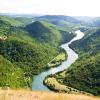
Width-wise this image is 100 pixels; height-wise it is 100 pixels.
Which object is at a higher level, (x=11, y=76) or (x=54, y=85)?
(x=11, y=76)

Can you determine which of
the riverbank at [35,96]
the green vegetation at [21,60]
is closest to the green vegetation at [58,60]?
the green vegetation at [21,60]

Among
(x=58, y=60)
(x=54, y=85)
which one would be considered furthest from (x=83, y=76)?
(x=58, y=60)

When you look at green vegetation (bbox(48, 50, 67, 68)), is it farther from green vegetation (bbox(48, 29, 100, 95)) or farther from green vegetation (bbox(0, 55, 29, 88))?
green vegetation (bbox(0, 55, 29, 88))

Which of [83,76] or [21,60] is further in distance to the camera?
[21,60]

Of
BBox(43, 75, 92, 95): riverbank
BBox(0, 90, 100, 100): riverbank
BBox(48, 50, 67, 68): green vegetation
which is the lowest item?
BBox(43, 75, 92, 95): riverbank

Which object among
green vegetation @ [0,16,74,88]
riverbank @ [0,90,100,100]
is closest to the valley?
green vegetation @ [0,16,74,88]

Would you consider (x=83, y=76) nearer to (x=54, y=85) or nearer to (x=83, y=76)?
(x=83, y=76)

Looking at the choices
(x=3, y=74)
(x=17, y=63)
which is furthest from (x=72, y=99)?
(x=17, y=63)

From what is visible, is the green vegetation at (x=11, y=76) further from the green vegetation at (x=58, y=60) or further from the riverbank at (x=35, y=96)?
the riverbank at (x=35, y=96)

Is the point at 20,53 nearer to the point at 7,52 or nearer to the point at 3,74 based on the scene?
the point at 7,52

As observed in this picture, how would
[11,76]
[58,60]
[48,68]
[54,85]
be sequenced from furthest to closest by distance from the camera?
[58,60]
[48,68]
[11,76]
[54,85]
